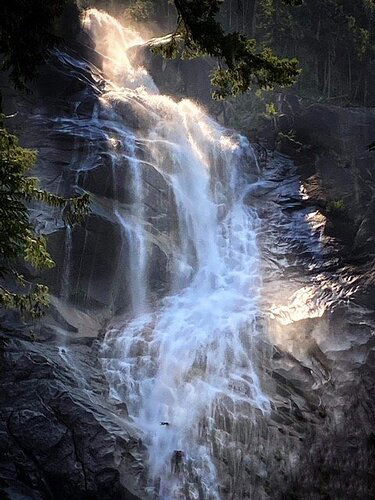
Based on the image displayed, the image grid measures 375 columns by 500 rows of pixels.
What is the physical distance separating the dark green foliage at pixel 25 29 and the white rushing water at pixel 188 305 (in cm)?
795

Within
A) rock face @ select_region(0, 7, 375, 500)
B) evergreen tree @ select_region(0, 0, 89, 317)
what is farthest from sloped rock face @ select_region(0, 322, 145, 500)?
evergreen tree @ select_region(0, 0, 89, 317)

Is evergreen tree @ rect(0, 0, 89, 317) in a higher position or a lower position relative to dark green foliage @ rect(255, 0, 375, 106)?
lower

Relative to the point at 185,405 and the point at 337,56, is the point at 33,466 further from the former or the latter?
the point at 337,56

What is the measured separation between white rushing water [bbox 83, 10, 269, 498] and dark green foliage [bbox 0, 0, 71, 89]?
7.95m

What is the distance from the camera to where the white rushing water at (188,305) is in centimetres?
1003

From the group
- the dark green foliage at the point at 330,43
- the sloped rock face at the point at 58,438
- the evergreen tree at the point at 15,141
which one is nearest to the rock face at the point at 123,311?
the sloped rock face at the point at 58,438

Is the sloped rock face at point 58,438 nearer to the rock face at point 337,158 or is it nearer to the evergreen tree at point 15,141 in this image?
the evergreen tree at point 15,141

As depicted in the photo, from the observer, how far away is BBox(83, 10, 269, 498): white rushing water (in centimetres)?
1003

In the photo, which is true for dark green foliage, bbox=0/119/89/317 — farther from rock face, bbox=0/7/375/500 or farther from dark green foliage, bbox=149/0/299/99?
dark green foliage, bbox=149/0/299/99

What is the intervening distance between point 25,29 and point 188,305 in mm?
10051

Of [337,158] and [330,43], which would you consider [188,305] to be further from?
[330,43]

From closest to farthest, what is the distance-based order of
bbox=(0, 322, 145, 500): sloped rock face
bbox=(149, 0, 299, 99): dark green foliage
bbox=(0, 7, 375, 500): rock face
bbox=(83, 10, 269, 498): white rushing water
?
bbox=(149, 0, 299, 99): dark green foliage < bbox=(0, 322, 145, 500): sloped rock face < bbox=(0, 7, 375, 500): rock face < bbox=(83, 10, 269, 498): white rushing water

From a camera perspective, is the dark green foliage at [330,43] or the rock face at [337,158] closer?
the rock face at [337,158]

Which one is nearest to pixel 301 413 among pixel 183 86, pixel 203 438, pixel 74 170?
pixel 203 438
